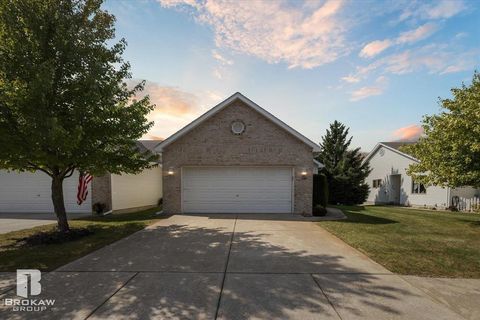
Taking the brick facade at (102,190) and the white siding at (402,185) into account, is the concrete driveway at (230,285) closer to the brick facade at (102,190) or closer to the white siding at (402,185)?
the brick facade at (102,190)

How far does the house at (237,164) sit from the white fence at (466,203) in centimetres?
1304

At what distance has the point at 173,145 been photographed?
14.9 m

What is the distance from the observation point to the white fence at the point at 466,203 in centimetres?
1889

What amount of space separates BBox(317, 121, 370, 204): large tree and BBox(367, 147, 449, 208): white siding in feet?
10.7

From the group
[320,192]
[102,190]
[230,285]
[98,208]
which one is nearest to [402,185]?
[320,192]

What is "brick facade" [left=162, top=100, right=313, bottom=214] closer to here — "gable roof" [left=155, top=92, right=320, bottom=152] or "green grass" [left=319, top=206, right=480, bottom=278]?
"gable roof" [left=155, top=92, right=320, bottom=152]

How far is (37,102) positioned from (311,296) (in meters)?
8.30

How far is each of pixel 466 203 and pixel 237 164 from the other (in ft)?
57.0

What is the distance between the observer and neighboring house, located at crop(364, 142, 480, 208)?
20531 millimetres

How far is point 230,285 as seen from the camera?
16.4 ft

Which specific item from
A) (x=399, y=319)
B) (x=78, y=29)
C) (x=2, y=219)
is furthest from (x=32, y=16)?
(x=399, y=319)

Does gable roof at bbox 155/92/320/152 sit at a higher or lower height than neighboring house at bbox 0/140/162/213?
higher

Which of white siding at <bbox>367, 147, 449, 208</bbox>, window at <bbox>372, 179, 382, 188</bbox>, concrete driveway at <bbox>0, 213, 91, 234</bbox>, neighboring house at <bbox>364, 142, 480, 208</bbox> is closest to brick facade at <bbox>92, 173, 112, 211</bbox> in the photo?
concrete driveway at <bbox>0, 213, 91, 234</bbox>

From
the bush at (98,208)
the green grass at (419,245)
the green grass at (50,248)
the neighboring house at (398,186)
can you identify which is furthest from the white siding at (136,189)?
the neighboring house at (398,186)
